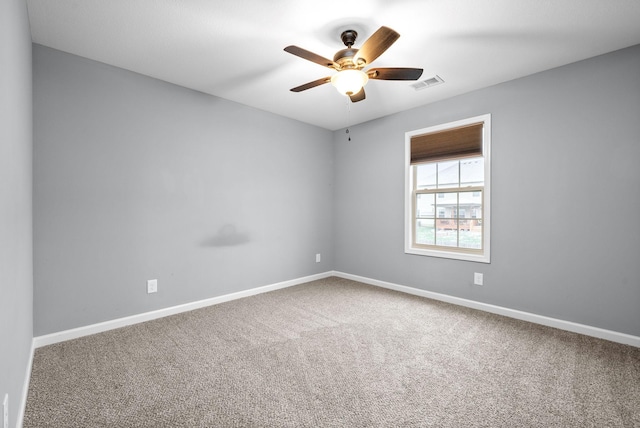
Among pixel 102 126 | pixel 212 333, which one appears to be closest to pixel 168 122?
pixel 102 126

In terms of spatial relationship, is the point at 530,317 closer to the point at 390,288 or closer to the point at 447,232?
the point at 447,232

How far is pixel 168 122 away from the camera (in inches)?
125

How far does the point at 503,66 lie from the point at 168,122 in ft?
11.2

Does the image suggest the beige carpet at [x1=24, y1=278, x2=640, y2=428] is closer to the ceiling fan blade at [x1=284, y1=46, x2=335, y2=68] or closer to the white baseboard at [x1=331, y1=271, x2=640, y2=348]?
the white baseboard at [x1=331, y1=271, x2=640, y2=348]

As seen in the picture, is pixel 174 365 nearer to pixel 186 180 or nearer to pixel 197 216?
pixel 197 216

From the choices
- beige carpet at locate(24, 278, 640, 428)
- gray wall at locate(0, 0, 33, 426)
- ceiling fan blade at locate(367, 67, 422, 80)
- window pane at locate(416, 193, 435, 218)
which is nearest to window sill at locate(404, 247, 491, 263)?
window pane at locate(416, 193, 435, 218)

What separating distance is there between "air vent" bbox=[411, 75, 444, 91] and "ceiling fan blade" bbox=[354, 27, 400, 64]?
1.24 m

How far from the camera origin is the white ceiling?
2018mm

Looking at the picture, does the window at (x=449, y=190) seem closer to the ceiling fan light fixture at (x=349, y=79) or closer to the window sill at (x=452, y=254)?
the window sill at (x=452, y=254)

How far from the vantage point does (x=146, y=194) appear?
3.01 m

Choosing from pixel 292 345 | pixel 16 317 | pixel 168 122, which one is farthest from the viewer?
pixel 168 122

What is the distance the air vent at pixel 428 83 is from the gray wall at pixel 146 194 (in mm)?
1848

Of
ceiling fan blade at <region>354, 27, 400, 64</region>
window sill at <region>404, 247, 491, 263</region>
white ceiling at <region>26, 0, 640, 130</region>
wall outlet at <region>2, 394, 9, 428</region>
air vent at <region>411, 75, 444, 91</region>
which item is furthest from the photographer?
window sill at <region>404, 247, 491, 263</region>

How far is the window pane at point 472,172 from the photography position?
3.46 metres
